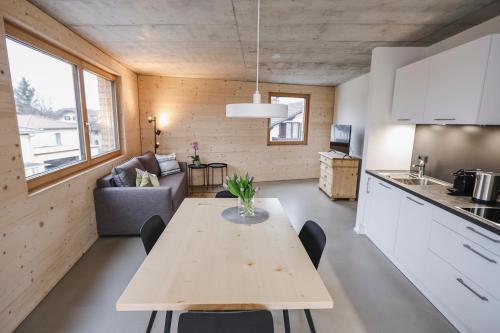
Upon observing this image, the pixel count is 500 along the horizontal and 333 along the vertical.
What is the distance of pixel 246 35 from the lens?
2.70 metres

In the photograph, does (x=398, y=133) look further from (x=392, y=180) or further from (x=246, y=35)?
(x=246, y=35)

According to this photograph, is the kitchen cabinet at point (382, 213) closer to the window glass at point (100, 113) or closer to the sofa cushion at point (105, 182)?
the sofa cushion at point (105, 182)

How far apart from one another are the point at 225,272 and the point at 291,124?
5.29 metres

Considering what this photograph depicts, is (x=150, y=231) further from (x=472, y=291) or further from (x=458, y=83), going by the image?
(x=458, y=83)

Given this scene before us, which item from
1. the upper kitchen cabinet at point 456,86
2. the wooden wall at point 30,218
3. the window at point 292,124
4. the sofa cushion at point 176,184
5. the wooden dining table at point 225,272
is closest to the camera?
the wooden dining table at point 225,272

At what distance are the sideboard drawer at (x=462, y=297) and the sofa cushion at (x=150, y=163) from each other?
4.00m

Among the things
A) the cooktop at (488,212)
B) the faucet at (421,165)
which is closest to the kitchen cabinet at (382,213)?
the faucet at (421,165)

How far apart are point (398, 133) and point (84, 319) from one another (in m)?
3.74

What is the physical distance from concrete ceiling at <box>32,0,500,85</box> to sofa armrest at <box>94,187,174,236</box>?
5.92 ft

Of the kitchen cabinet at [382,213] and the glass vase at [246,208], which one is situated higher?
the glass vase at [246,208]

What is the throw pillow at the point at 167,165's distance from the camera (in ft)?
15.3

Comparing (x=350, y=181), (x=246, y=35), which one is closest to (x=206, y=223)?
(x=246, y=35)

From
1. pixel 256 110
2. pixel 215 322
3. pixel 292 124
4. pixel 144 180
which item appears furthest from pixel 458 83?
pixel 292 124

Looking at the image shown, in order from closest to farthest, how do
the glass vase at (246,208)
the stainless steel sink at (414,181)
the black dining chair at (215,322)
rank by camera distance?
the black dining chair at (215,322) → the glass vase at (246,208) → the stainless steel sink at (414,181)
